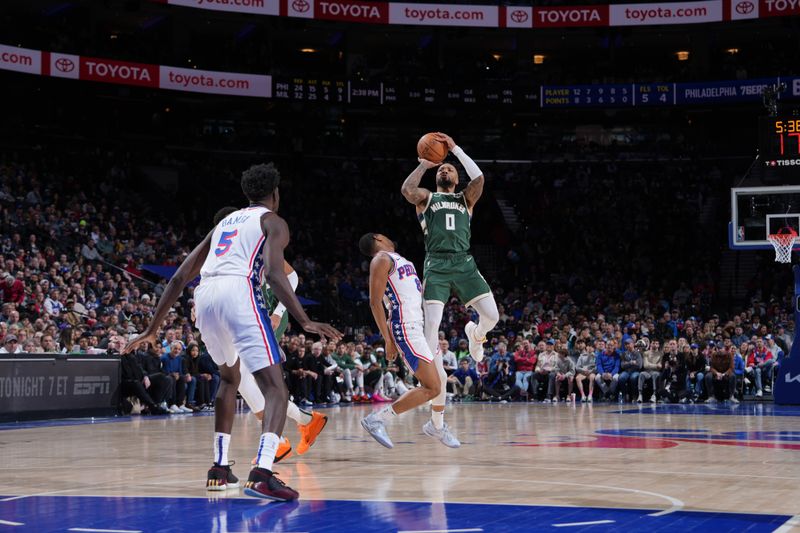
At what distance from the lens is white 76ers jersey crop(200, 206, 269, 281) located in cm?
597

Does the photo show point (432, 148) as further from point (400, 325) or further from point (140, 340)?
point (140, 340)

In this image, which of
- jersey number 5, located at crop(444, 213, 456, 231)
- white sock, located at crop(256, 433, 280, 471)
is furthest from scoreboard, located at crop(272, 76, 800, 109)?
white sock, located at crop(256, 433, 280, 471)

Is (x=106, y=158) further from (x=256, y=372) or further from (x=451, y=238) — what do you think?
(x=256, y=372)

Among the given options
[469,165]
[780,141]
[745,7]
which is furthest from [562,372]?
[745,7]

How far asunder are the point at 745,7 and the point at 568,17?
5.08 metres

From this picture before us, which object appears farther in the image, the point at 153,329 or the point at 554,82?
the point at 554,82

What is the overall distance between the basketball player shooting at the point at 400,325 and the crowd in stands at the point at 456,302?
26.4 ft

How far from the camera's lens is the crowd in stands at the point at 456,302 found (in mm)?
18859

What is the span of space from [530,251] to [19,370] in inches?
755

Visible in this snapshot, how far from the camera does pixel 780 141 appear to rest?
16094 mm

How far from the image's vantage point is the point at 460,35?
111ft

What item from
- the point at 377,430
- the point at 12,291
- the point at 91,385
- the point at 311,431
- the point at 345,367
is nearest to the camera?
the point at 311,431

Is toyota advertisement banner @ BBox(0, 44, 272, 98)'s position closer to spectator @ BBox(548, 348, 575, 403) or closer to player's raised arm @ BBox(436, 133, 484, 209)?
spectator @ BBox(548, 348, 575, 403)

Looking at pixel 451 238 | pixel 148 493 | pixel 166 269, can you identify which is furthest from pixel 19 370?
pixel 166 269
